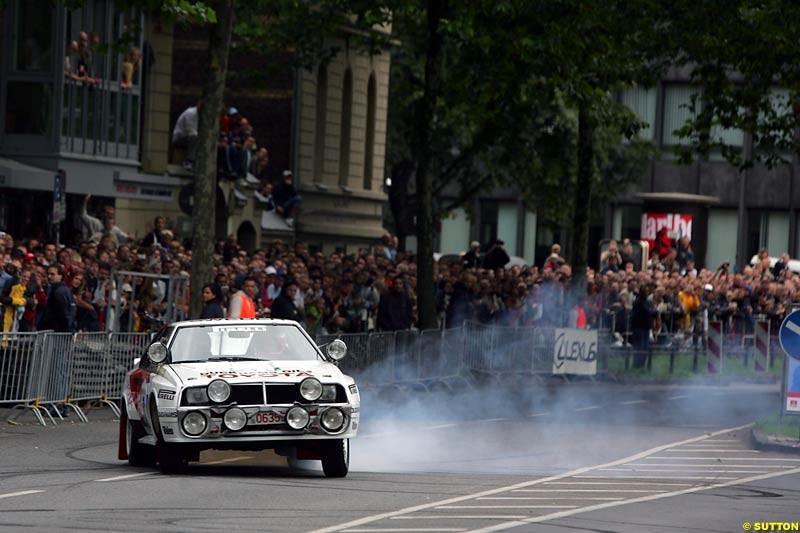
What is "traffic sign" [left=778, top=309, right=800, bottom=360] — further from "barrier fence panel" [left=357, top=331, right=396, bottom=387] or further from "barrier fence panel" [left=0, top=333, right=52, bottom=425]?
"barrier fence panel" [left=0, top=333, right=52, bottom=425]

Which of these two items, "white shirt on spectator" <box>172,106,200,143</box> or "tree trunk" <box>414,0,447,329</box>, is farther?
"white shirt on spectator" <box>172,106,200,143</box>

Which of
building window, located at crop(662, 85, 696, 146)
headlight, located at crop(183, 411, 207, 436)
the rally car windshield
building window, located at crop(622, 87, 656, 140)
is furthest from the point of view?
building window, located at crop(622, 87, 656, 140)

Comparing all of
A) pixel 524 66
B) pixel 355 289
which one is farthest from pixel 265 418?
pixel 524 66

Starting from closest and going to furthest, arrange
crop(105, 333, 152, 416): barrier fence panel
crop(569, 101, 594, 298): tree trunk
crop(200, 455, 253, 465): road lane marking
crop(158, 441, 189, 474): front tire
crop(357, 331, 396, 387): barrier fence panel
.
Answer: crop(158, 441, 189, 474): front tire < crop(200, 455, 253, 465): road lane marking < crop(105, 333, 152, 416): barrier fence panel < crop(357, 331, 396, 387): barrier fence panel < crop(569, 101, 594, 298): tree trunk

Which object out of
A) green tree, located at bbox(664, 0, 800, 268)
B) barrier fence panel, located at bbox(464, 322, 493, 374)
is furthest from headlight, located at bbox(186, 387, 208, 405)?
green tree, located at bbox(664, 0, 800, 268)

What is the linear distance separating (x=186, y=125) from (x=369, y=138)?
52.9ft

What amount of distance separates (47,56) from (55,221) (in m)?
12.7

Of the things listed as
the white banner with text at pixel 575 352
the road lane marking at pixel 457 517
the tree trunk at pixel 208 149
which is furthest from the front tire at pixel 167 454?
the white banner with text at pixel 575 352

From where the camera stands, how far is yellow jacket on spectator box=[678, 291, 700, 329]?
3775cm

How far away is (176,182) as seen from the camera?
4088cm

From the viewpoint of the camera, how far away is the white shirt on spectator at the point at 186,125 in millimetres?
39031

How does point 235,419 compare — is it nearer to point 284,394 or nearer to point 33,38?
point 284,394

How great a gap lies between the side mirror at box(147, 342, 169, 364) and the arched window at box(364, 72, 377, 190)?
126 ft

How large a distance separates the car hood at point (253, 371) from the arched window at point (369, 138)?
1515 inches
